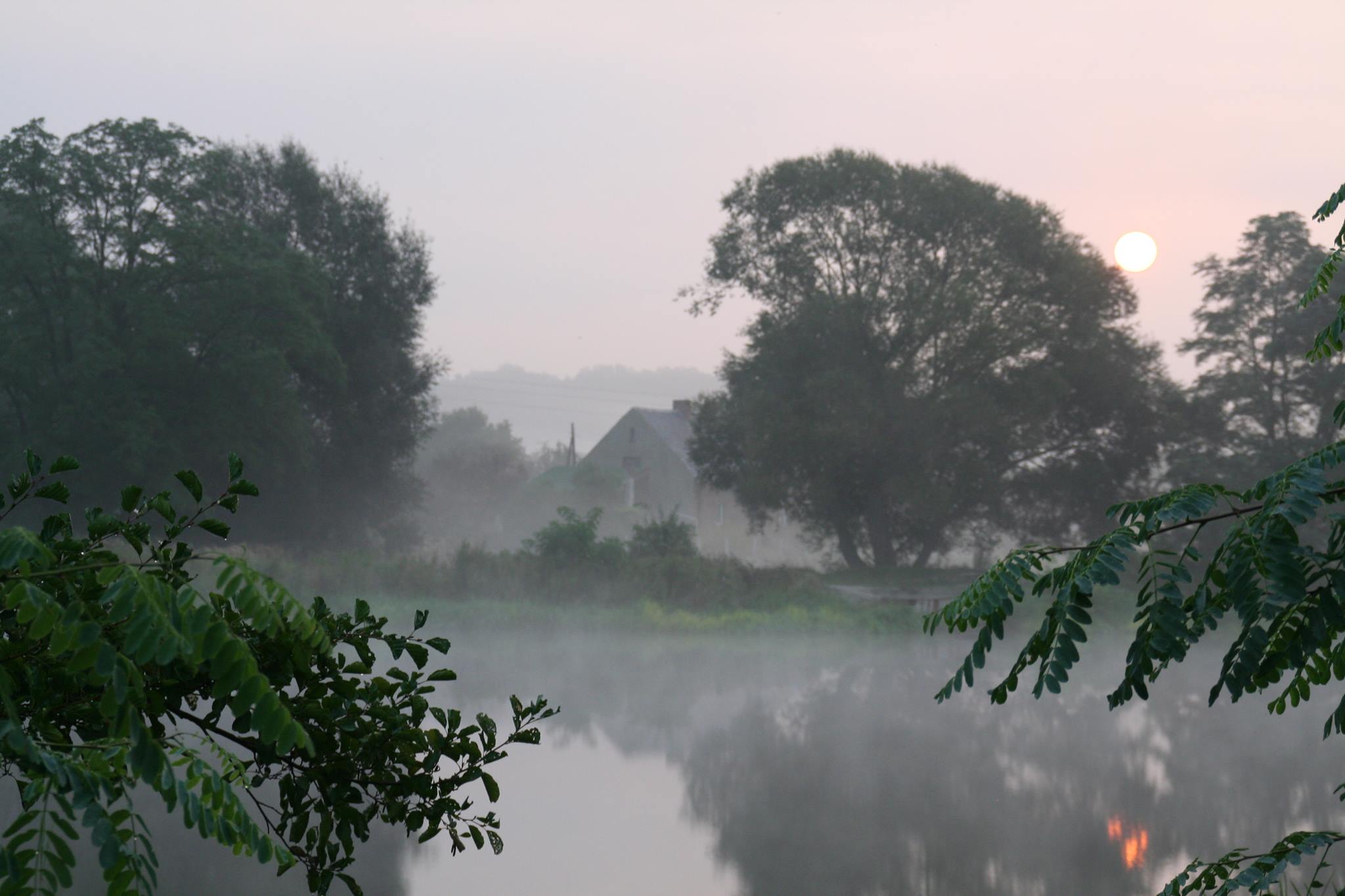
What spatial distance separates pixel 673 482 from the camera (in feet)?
139

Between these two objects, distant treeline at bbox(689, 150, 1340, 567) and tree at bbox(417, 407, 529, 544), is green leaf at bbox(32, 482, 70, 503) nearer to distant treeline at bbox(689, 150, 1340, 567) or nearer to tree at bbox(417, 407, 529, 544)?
distant treeline at bbox(689, 150, 1340, 567)

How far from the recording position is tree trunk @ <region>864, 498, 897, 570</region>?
74.9ft

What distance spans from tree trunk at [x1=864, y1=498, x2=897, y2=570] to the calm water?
265 inches

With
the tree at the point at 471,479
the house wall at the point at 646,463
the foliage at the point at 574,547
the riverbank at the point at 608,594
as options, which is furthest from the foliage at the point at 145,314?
the tree at the point at 471,479

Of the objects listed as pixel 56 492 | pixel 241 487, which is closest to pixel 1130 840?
pixel 241 487

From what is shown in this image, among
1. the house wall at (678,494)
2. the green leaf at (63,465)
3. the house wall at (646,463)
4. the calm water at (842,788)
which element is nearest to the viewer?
the green leaf at (63,465)

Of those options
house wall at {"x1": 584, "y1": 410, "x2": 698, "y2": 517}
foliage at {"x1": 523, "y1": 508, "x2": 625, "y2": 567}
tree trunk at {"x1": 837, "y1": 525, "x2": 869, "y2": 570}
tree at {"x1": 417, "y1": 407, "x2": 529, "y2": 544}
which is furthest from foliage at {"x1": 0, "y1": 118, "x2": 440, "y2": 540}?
tree at {"x1": 417, "y1": 407, "x2": 529, "y2": 544}

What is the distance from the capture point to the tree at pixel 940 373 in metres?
21.2

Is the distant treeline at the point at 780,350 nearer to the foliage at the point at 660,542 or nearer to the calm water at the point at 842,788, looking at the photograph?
the foliage at the point at 660,542

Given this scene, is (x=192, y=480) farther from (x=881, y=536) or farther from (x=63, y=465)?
(x=881, y=536)

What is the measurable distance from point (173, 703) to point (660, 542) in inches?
752

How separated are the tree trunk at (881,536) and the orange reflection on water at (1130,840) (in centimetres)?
1388

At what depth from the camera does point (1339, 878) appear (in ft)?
23.8

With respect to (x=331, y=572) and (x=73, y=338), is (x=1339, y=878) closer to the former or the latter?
(x=331, y=572)
